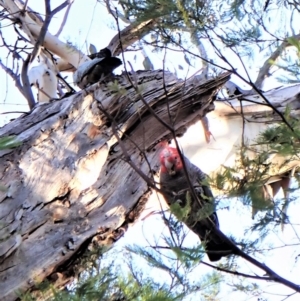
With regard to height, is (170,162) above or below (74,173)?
above

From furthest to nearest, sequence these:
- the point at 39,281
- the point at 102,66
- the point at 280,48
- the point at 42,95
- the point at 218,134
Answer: the point at 42,95, the point at 218,134, the point at 102,66, the point at 280,48, the point at 39,281

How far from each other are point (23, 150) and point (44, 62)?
1.44 metres

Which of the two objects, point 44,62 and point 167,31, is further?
point 44,62

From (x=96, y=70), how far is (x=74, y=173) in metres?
0.65

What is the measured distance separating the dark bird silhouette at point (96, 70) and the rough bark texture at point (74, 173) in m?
0.07

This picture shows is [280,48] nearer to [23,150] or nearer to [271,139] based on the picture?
[271,139]

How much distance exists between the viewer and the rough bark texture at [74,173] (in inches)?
74.7

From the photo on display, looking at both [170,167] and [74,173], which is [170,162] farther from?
[74,173]

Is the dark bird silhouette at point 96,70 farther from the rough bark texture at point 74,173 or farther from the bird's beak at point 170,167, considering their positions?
the bird's beak at point 170,167

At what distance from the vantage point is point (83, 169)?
7.27ft

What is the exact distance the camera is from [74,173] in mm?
2166

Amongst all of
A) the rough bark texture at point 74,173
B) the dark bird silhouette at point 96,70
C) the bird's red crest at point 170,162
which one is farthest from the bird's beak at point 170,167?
the dark bird silhouette at point 96,70

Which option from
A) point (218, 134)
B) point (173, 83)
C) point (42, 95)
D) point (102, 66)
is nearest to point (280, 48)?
point (173, 83)

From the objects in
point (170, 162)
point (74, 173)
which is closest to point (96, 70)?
point (170, 162)
